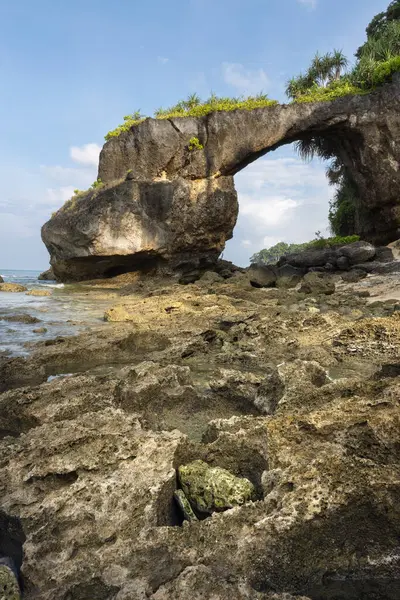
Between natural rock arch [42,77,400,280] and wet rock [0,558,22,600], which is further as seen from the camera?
natural rock arch [42,77,400,280]

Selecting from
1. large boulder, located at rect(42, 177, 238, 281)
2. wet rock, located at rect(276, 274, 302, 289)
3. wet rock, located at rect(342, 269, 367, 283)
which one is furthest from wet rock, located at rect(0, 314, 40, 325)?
wet rock, located at rect(342, 269, 367, 283)

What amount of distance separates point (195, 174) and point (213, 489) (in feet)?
77.8

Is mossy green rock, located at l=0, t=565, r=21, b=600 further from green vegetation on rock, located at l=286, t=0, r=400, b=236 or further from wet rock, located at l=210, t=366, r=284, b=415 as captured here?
green vegetation on rock, located at l=286, t=0, r=400, b=236

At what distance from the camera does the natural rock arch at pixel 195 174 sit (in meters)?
23.4

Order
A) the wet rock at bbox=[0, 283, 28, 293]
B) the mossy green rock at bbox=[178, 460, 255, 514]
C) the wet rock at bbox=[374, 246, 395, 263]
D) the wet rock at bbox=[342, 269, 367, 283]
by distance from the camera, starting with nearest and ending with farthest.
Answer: the mossy green rock at bbox=[178, 460, 255, 514], the wet rock at bbox=[342, 269, 367, 283], the wet rock at bbox=[374, 246, 395, 263], the wet rock at bbox=[0, 283, 28, 293]

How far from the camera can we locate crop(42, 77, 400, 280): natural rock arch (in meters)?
23.4

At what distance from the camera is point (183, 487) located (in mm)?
2889

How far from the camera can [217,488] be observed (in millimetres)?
2707

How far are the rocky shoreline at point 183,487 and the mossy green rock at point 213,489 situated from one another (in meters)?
0.08

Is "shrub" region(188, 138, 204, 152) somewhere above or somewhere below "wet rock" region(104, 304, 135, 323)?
above

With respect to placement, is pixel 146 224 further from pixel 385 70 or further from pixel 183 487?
pixel 183 487

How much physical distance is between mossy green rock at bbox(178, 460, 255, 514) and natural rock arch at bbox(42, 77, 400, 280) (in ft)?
73.0

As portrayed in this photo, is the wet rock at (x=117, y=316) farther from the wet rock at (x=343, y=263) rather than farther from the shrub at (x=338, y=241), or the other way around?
the shrub at (x=338, y=241)

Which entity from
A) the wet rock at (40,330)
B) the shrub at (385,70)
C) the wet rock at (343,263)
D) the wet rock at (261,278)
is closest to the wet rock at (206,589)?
the wet rock at (40,330)
